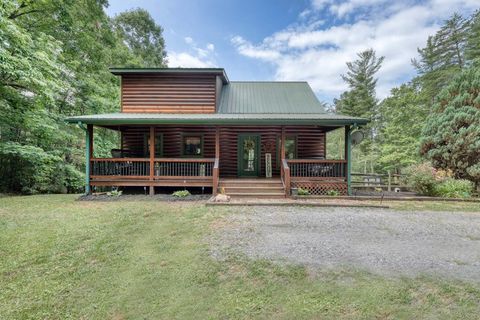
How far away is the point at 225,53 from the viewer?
2700cm

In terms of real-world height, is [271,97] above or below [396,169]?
above

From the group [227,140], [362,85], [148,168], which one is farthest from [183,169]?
[362,85]

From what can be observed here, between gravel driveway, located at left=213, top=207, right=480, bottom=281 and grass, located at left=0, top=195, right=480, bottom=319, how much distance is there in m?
0.40

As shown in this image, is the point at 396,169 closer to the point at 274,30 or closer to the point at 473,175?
the point at 473,175

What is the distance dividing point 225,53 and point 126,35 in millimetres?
10978

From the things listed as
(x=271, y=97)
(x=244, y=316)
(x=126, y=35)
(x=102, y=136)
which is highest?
(x=126, y=35)

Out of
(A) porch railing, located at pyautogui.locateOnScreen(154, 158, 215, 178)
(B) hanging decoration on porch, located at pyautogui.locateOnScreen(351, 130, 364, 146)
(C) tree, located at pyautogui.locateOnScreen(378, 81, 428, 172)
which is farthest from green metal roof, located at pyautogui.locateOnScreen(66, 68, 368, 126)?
(C) tree, located at pyautogui.locateOnScreen(378, 81, 428, 172)

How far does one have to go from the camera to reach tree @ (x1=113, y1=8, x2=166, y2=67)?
85.8 feet

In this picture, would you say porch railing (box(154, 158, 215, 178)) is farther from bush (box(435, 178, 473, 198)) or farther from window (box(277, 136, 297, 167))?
bush (box(435, 178, 473, 198))

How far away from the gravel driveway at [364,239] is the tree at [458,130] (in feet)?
16.9

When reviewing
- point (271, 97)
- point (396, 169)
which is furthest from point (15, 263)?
point (396, 169)

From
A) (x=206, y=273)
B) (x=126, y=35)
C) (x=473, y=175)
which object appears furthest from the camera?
(x=126, y=35)

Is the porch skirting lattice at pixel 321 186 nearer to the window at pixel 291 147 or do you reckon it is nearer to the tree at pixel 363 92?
the window at pixel 291 147

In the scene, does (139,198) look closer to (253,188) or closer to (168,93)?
(253,188)
